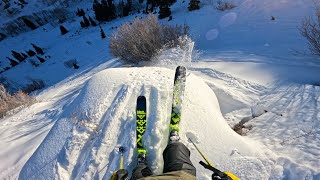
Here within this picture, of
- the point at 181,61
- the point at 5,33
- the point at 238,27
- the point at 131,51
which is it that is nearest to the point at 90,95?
the point at 181,61

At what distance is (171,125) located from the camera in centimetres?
314

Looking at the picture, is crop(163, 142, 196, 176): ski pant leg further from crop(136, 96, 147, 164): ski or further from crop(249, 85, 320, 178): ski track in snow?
crop(249, 85, 320, 178): ski track in snow

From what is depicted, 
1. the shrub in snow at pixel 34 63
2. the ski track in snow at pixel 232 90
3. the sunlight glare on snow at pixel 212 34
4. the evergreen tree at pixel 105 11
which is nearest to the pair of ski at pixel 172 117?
the ski track in snow at pixel 232 90

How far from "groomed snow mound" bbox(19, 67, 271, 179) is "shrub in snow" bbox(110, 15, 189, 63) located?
2.78m

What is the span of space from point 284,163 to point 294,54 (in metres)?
3.48

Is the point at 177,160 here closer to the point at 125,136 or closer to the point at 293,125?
the point at 125,136

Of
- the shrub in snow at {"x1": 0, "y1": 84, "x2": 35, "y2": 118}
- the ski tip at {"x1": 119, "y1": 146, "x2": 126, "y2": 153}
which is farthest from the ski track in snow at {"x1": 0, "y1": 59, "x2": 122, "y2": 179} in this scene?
the ski tip at {"x1": 119, "y1": 146, "x2": 126, "y2": 153}

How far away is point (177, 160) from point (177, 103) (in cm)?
99

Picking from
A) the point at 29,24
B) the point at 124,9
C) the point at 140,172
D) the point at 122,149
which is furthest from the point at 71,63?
the point at 140,172

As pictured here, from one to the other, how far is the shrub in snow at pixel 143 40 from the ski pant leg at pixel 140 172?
13.6 ft

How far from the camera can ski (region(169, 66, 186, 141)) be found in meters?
3.03

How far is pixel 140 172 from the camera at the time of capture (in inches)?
101

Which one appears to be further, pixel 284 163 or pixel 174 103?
pixel 174 103

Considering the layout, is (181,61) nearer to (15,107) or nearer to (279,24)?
(279,24)
